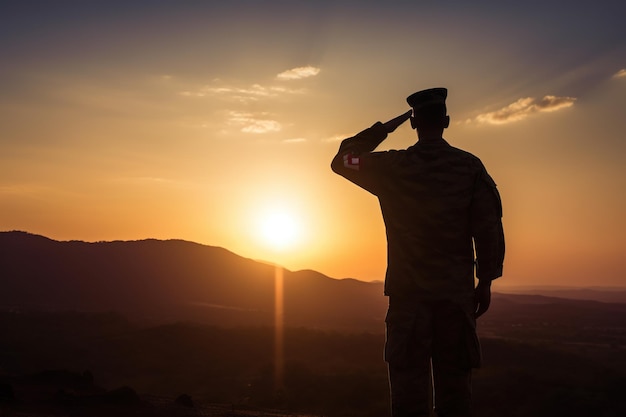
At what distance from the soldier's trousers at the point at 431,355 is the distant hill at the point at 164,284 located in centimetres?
7965

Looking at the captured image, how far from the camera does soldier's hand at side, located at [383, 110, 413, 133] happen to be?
4.64 meters

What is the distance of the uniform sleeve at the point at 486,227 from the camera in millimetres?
4195

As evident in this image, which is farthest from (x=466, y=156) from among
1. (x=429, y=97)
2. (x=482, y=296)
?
(x=482, y=296)

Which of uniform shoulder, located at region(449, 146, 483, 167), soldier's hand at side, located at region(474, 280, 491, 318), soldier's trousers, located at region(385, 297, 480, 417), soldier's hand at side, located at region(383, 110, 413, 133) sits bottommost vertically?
soldier's trousers, located at region(385, 297, 480, 417)

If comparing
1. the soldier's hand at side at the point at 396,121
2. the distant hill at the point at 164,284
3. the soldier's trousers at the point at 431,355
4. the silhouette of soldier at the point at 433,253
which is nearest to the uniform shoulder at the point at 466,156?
the silhouette of soldier at the point at 433,253

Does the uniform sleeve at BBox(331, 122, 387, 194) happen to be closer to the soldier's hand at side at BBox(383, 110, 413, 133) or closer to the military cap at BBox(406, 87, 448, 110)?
the soldier's hand at side at BBox(383, 110, 413, 133)

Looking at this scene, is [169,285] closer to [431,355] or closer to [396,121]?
[396,121]

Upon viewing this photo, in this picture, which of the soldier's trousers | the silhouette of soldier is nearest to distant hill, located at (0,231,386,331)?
the silhouette of soldier

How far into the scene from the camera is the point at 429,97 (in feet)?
14.3

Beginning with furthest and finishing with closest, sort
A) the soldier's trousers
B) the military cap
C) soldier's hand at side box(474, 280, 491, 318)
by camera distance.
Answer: the military cap
soldier's hand at side box(474, 280, 491, 318)
the soldier's trousers

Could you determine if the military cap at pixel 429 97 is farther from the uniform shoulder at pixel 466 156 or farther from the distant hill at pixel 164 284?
the distant hill at pixel 164 284

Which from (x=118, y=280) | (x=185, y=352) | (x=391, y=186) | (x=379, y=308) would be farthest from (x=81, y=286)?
(x=391, y=186)

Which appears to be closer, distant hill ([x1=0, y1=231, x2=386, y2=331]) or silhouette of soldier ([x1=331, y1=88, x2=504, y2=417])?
silhouette of soldier ([x1=331, y1=88, x2=504, y2=417])

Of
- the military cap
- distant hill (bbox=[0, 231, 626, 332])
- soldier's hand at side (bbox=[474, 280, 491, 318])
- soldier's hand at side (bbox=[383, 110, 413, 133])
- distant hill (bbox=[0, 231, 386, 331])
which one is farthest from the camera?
distant hill (bbox=[0, 231, 626, 332])
